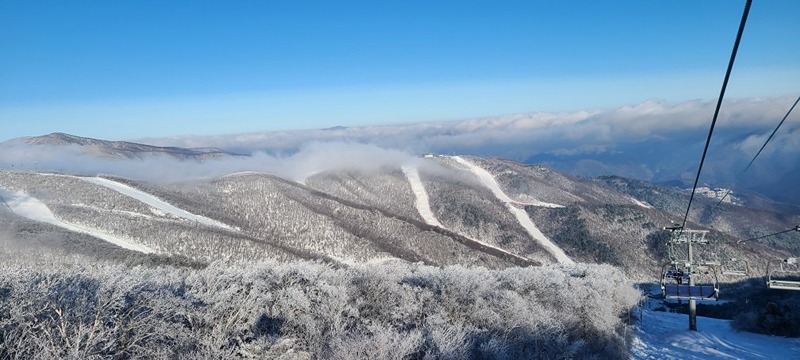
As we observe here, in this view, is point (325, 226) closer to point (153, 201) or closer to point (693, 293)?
point (153, 201)

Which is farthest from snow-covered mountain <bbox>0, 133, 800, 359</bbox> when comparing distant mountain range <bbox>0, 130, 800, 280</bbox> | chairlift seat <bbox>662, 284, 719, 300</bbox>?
chairlift seat <bbox>662, 284, 719, 300</bbox>

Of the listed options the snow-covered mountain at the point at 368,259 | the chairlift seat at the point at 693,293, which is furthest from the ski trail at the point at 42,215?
the chairlift seat at the point at 693,293

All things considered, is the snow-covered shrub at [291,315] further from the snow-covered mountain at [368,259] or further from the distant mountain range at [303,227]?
the distant mountain range at [303,227]

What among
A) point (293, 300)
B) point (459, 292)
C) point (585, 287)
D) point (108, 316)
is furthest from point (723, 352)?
point (108, 316)

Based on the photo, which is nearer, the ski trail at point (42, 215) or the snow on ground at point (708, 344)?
the snow on ground at point (708, 344)

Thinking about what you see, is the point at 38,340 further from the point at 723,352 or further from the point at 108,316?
the point at 723,352
